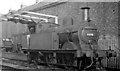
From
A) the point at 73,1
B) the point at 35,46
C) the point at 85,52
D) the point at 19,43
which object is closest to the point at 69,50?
the point at 85,52

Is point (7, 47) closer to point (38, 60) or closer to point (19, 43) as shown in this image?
point (19, 43)

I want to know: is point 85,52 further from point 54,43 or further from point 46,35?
point 46,35

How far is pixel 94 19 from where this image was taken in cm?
1466

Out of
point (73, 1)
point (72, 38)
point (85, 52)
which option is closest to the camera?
point (85, 52)

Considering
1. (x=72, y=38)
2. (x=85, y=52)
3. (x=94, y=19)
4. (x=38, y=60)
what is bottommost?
(x=38, y=60)

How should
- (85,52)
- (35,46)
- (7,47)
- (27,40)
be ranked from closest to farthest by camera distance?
(85,52) → (35,46) → (27,40) → (7,47)

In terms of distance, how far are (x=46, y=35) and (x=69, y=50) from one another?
83.4 inches

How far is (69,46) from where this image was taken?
9.50 m

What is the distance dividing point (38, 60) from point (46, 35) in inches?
80.4

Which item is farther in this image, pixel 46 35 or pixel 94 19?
pixel 94 19

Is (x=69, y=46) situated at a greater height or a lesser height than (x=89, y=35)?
lesser

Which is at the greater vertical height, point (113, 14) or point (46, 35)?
point (113, 14)

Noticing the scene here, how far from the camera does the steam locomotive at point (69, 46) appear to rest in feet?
30.5

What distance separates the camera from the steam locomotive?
9281mm
